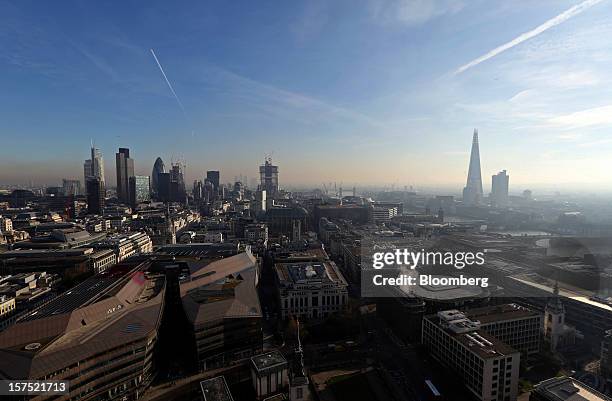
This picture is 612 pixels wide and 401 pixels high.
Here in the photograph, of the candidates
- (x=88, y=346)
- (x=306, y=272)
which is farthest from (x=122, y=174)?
(x=88, y=346)

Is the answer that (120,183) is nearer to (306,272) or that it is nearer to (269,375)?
(306,272)

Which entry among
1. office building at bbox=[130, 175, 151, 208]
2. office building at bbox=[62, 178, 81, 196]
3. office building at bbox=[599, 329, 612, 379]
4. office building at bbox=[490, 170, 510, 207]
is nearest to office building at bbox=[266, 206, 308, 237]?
office building at bbox=[599, 329, 612, 379]

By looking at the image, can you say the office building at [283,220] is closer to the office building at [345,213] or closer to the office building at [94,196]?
the office building at [345,213]

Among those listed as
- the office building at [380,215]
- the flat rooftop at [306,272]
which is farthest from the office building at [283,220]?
the flat rooftop at [306,272]

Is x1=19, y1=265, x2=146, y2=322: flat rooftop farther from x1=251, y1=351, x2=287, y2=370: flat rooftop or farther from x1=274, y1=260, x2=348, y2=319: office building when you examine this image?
x1=274, y1=260, x2=348, y2=319: office building

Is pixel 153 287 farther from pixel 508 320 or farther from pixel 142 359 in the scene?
pixel 508 320
